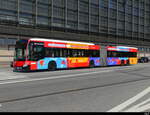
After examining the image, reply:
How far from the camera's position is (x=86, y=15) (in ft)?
177

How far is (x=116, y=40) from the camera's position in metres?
60.0

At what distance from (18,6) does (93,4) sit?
21.4m

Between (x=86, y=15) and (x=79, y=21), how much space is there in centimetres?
328

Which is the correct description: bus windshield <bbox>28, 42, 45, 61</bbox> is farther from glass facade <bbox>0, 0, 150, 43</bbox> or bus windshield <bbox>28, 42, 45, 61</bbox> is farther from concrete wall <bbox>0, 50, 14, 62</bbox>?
glass facade <bbox>0, 0, 150, 43</bbox>

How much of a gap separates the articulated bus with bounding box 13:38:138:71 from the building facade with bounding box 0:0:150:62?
18598mm

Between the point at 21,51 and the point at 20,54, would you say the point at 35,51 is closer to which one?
the point at 21,51

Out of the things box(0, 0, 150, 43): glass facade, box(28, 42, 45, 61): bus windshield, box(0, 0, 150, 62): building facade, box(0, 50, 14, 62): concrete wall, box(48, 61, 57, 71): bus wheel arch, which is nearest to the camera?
box(28, 42, 45, 61): bus windshield

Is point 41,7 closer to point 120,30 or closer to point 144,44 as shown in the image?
point 120,30

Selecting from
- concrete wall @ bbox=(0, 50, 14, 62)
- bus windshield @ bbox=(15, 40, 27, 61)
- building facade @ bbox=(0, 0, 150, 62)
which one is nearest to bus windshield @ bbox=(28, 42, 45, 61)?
bus windshield @ bbox=(15, 40, 27, 61)

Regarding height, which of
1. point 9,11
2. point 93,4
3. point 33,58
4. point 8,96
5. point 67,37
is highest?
point 93,4

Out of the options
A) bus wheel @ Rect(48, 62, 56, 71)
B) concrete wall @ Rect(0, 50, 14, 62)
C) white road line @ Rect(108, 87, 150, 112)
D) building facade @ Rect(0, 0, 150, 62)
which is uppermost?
building facade @ Rect(0, 0, 150, 62)

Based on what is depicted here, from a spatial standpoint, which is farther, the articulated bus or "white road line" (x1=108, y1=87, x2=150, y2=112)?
the articulated bus

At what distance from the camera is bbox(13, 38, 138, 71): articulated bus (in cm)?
1830

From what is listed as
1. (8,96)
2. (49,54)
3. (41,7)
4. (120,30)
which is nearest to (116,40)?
(120,30)
